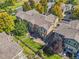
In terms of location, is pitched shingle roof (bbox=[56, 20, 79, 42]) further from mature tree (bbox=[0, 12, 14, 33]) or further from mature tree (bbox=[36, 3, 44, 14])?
mature tree (bbox=[36, 3, 44, 14])

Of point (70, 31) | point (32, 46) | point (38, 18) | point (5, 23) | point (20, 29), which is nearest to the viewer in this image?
point (70, 31)

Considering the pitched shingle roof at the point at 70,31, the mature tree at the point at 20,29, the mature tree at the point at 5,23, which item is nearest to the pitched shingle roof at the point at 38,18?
the mature tree at the point at 20,29

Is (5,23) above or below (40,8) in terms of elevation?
below

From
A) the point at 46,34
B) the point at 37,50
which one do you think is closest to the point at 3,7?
the point at 46,34

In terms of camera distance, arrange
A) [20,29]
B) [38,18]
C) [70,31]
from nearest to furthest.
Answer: [70,31]
[20,29]
[38,18]

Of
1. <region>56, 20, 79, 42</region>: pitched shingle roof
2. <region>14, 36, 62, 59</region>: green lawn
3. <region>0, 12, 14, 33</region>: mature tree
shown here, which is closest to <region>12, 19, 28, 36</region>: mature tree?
<region>14, 36, 62, 59</region>: green lawn

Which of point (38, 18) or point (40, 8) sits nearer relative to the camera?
point (38, 18)

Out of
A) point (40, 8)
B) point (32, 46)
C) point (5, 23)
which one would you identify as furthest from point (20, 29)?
point (40, 8)

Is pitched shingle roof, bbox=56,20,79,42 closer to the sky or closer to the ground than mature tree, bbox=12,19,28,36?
closer to the sky

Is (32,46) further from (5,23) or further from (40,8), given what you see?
(40,8)

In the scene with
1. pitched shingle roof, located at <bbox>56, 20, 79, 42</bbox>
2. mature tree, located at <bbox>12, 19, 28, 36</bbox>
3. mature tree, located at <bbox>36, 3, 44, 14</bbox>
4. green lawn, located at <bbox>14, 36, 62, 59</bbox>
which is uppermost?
mature tree, located at <bbox>36, 3, 44, 14</bbox>

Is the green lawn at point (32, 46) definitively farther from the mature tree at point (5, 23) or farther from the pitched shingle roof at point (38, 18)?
the pitched shingle roof at point (38, 18)

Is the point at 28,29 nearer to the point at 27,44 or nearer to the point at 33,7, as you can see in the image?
the point at 27,44
